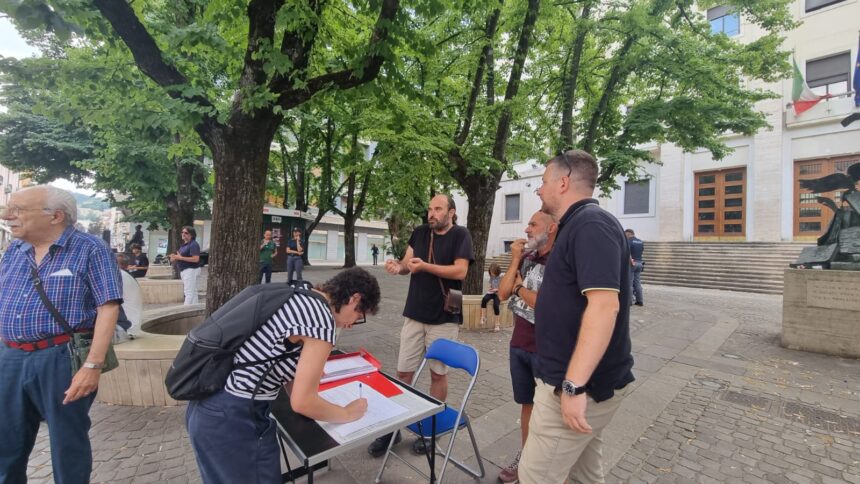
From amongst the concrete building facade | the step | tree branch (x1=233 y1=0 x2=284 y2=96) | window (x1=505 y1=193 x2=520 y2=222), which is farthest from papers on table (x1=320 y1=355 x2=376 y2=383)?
window (x1=505 y1=193 x2=520 y2=222)

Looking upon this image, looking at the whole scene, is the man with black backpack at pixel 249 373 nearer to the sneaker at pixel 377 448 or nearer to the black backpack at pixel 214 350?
the black backpack at pixel 214 350

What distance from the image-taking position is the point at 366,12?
502 centimetres

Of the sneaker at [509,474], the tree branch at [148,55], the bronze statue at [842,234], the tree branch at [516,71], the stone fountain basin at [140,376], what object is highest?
the tree branch at [516,71]

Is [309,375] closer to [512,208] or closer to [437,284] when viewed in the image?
[437,284]

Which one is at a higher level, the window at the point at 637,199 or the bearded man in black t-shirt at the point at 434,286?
the window at the point at 637,199

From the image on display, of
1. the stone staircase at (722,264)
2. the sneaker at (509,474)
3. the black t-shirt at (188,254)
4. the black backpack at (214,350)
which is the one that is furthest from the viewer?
the stone staircase at (722,264)

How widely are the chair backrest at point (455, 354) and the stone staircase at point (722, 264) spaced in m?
17.7

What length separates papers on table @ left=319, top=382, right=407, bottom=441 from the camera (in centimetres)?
173

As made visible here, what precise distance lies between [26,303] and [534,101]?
10663 mm

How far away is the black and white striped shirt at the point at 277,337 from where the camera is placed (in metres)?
1.56

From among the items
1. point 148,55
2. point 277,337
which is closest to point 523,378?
point 277,337

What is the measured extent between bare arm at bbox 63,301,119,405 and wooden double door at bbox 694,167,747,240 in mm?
25881

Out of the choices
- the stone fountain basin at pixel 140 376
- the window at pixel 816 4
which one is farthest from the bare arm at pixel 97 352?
the window at pixel 816 4

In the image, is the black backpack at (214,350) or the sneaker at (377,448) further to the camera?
the sneaker at (377,448)
